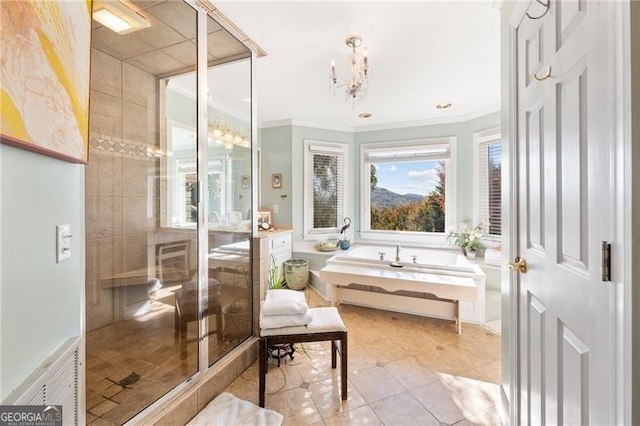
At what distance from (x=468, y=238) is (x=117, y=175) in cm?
400

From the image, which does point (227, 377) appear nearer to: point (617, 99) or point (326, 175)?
point (617, 99)

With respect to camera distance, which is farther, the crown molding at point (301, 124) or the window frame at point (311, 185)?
the window frame at point (311, 185)

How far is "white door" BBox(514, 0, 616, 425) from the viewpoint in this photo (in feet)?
2.19

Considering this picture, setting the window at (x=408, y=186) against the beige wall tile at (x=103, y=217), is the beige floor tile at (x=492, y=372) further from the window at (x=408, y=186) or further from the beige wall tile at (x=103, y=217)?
the beige wall tile at (x=103, y=217)

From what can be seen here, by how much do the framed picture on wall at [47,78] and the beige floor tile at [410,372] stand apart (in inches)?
87.8

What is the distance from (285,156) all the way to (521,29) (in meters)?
3.29

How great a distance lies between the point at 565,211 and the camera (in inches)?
33.5

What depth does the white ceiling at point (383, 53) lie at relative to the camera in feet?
5.91

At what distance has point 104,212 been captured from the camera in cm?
206

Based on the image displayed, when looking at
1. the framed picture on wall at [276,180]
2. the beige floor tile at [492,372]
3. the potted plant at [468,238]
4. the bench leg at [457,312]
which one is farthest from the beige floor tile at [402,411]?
the framed picture on wall at [276,180]

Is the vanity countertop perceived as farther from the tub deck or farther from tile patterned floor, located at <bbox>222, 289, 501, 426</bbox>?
tile patterned floor, located at <bbox>222, 289, 501, 426</bbox>

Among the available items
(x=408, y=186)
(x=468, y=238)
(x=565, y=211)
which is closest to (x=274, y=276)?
(x=408, y=186)

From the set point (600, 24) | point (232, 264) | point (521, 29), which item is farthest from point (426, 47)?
point (232, 264)

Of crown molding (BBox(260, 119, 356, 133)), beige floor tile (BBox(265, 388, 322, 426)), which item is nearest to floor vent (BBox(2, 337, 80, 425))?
beige floor tile (BBox(265, 388, 322, 426))
